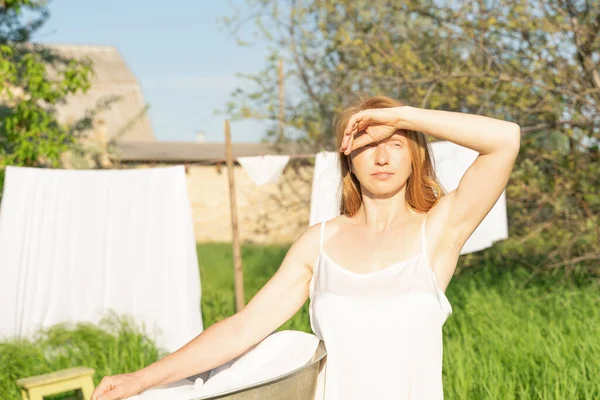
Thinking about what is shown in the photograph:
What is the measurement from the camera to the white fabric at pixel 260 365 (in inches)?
69.6

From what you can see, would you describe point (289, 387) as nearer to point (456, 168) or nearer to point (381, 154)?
point (381, 154)

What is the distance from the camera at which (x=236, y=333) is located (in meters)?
1.86

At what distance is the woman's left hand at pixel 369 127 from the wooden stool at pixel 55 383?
96.8 inches

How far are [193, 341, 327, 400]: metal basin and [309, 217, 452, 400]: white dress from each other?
0.04 meters

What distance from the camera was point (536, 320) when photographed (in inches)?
200

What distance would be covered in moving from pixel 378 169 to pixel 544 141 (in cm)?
533

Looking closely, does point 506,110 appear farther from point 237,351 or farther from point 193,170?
point 193,170

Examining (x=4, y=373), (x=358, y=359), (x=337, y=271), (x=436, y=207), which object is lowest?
(x=4, y=373)

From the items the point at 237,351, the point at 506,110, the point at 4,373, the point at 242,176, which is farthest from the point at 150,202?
the point at 242,176

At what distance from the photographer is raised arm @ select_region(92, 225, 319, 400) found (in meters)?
1.74

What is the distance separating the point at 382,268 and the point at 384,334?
0.17m

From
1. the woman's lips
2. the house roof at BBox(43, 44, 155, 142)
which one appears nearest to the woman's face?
the woman's lips

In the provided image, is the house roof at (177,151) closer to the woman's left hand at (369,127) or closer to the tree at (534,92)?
the tree at (534,92)

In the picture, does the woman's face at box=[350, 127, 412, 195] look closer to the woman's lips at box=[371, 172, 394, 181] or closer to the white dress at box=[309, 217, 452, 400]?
the woman's lips at box=[371, 172, 394, 181]
